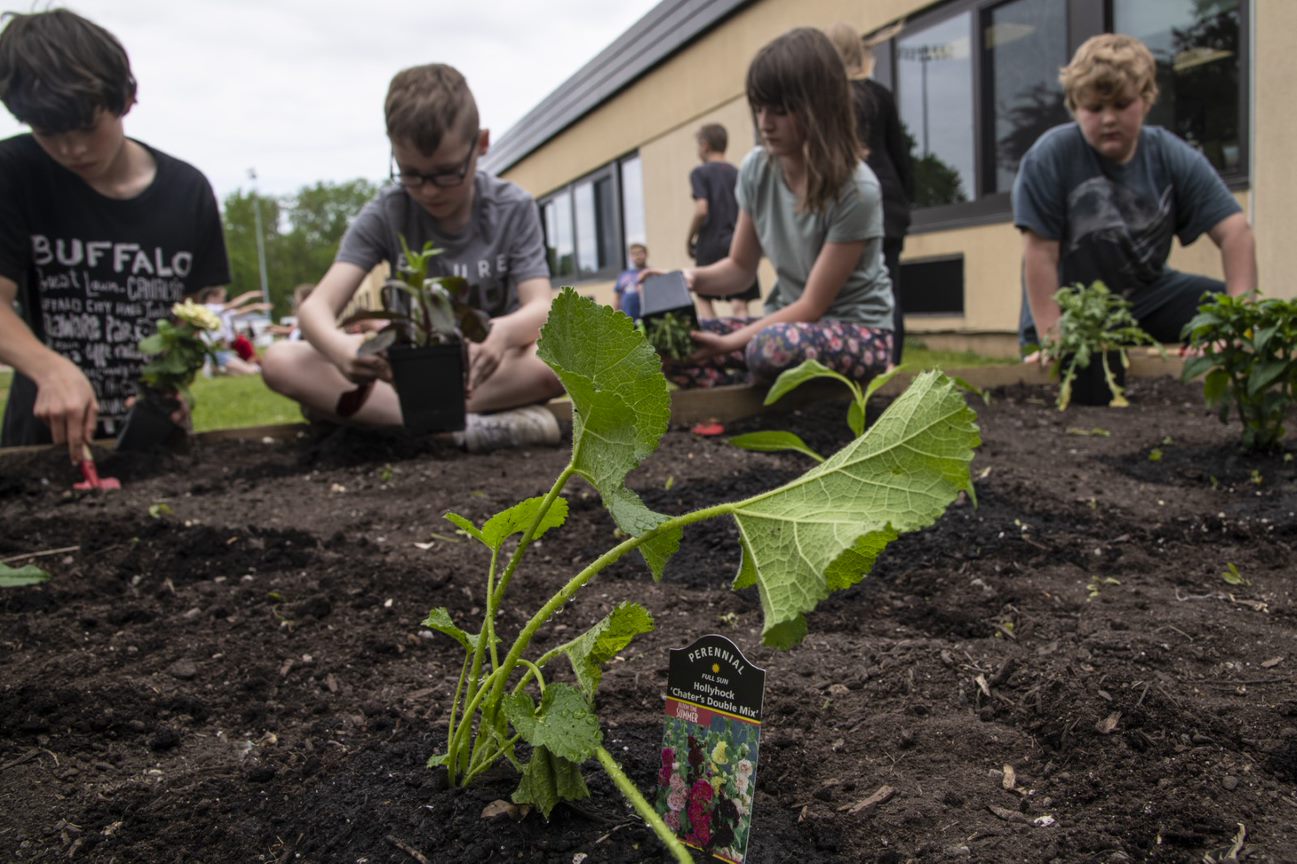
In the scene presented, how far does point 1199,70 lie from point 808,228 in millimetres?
3079

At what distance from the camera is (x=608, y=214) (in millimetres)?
13914

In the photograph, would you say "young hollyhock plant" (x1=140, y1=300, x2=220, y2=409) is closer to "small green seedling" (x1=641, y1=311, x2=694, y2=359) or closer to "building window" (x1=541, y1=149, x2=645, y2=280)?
"small green seedling" (x1=641, y1=311, x2=694, y2=359)

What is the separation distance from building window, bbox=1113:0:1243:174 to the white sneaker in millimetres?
3894

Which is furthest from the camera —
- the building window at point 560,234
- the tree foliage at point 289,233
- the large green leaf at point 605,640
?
the tree foliage at point 289,233

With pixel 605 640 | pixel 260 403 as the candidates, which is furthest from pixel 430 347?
pixel 260 403

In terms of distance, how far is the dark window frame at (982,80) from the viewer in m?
4.74

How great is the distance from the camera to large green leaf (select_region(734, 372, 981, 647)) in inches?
29.7

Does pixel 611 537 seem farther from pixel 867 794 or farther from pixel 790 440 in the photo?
pixel 867 794

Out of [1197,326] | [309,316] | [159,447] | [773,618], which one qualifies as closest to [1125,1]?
[1197,326]

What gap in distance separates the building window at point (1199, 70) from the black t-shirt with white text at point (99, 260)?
189 inches

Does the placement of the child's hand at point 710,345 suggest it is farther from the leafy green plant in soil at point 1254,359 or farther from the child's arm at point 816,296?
the leafy green plant in soil at point 1254,359

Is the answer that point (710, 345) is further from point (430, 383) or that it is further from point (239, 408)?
point (239, 408)

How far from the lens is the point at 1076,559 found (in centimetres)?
179

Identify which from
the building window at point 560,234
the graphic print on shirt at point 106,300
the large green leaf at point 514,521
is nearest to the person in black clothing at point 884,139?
the graphic print on shirt at point 106,300
